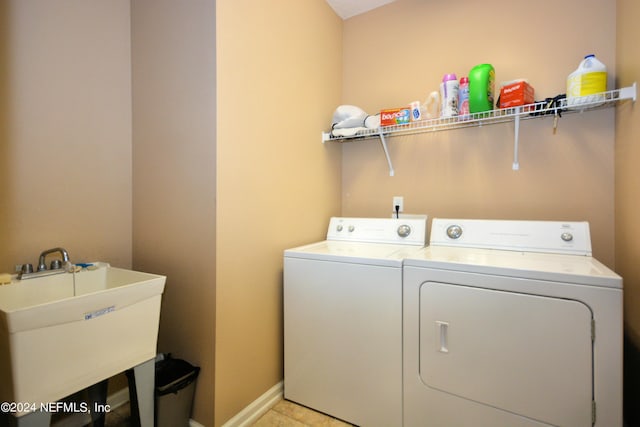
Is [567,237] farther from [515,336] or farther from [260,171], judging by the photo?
[260,171]

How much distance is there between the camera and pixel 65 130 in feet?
4.84

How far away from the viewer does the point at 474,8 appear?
6.13 feet

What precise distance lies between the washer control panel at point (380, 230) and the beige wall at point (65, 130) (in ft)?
4.37

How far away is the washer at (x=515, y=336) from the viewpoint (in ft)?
3.29

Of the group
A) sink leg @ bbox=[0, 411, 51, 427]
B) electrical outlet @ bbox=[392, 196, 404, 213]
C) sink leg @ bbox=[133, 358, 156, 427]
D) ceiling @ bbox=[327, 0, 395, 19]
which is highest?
ceiling @ bbox=[327, 0, 395, 19]

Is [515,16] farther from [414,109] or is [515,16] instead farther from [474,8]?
[414,109]

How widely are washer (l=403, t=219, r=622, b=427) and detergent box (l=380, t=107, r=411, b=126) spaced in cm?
90

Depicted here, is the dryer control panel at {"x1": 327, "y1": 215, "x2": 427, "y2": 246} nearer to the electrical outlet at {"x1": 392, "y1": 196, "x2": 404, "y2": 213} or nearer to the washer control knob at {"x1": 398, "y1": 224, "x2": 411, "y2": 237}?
the washer control knob at {"x1": 398, "y1": 224, "x2": 411, "y2": 237}

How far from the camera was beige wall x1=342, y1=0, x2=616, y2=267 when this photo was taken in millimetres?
1571

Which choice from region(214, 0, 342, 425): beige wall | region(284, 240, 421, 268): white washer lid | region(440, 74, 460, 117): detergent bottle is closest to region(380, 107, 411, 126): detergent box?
region(440, 74, 460, 117): detergent bottle

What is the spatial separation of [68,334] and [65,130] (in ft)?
3.55

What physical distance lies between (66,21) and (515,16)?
98.5 inches

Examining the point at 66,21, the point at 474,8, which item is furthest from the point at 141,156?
the point at 474,8

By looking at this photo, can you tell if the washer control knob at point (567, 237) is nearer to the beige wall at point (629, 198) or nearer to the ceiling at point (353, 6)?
the beige wall at point (629, 198)
